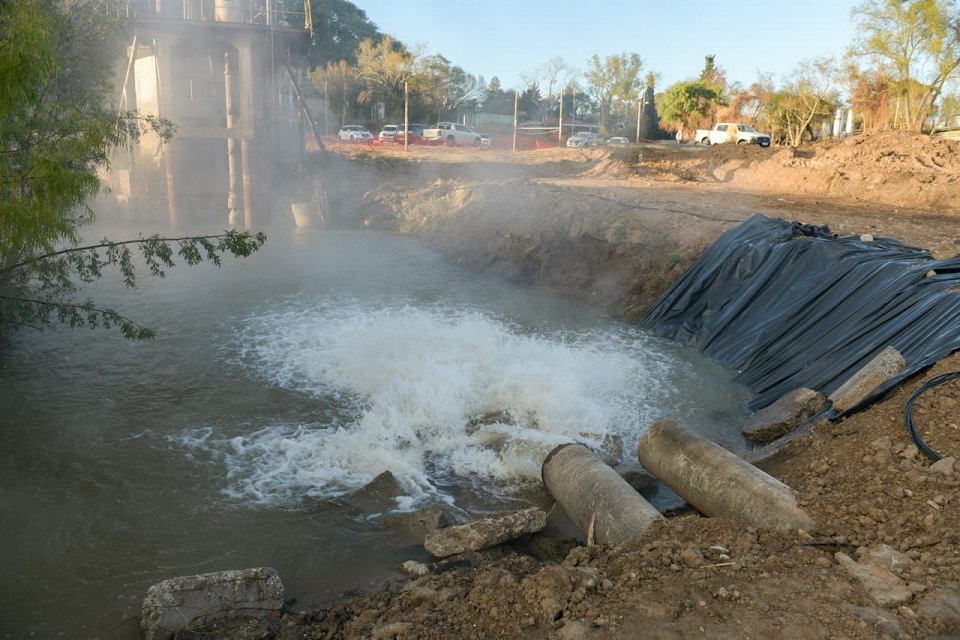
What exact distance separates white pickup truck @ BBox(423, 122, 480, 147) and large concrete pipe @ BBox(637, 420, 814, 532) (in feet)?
115

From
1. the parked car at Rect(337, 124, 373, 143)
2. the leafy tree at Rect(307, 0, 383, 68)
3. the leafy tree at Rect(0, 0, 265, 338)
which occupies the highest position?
the leafy tree at Rect(307, 0, 383, 68)

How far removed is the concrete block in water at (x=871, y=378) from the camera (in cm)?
798

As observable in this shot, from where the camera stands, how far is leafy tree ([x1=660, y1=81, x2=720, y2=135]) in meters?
45.8

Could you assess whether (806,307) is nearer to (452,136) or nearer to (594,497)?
(594,497)

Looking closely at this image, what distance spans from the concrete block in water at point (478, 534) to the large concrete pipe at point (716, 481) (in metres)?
1.62

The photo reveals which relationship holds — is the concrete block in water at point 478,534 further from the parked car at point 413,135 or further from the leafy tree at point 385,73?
the leafy tree at point 385,73

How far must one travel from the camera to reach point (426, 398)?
10367 millimetres

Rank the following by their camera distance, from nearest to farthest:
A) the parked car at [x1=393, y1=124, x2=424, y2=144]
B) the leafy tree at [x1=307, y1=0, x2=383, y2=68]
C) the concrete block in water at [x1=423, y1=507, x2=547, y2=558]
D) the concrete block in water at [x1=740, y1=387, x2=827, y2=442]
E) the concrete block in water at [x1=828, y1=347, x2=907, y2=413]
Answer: the concrete block in water at [x1=423, y1=507, x2=547, y2=558] → the concrete block in water at [x1=828, y1=347, x2=907, y2=413] → the concrete block in water at [x1=740, y1=387, x2=827, y2=442] → the parked car at [x1=393, y1=124, x2=424, y2=144] → the leafy tree at [x1=307, y1=0, x2=383, y2=68]

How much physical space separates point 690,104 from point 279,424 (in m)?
42.4

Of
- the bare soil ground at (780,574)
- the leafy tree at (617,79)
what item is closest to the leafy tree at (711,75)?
the leafy tree at (617,79)

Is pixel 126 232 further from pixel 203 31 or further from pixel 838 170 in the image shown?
pixel 838 170

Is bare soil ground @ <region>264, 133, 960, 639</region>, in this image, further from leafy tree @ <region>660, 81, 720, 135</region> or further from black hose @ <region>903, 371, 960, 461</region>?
leafy tree @ <region>660, 81, 720, 135</region>

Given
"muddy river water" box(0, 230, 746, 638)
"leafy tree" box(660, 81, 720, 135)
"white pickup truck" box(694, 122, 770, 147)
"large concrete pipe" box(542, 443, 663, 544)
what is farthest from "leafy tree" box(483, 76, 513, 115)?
"large concrete pipe" box(542, 443, 663, 544)

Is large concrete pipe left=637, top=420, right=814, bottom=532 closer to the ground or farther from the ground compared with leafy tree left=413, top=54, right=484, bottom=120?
closer to the ground
